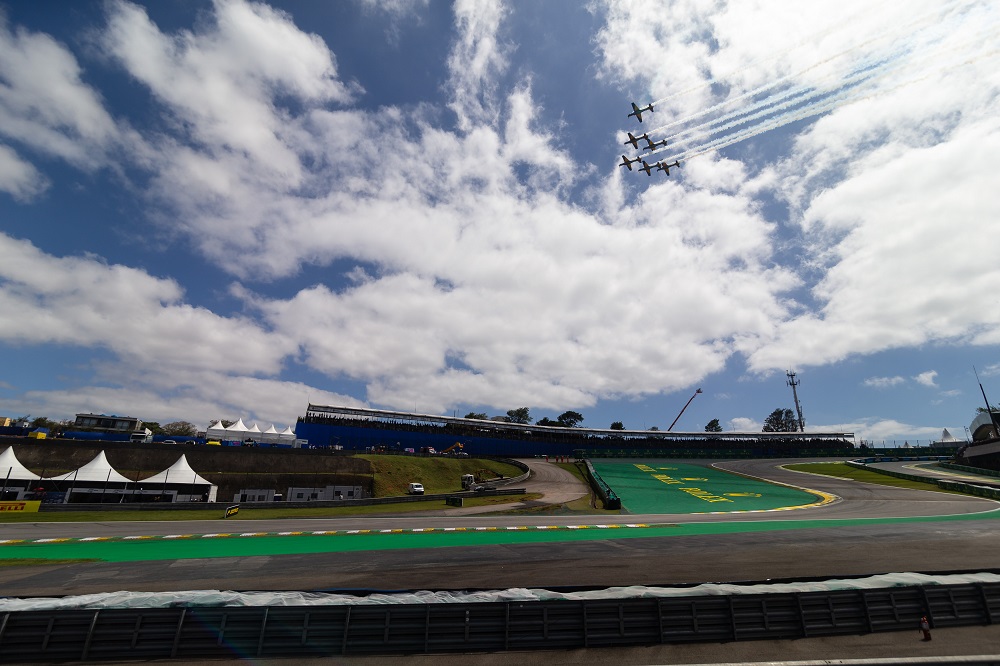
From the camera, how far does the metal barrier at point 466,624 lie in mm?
9875

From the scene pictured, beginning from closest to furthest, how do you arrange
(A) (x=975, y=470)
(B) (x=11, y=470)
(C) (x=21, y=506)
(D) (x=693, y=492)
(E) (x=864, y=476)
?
(C) (x=21, y=506)
(B) (x=11, y=470)
(D) (x=693, y=492)
(A) (x=975, y=470)
(E) (x=864, y=476)

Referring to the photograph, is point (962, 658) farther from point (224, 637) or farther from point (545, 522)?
point (545, 522)

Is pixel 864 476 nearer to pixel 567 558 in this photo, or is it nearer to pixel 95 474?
pixel 567 558

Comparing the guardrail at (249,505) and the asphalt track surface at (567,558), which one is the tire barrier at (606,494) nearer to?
the asphalt track surface at (567,558)

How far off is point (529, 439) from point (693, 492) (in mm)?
59183

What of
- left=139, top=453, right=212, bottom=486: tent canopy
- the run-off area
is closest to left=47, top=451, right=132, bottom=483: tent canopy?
left=139, top=453, right=212, bottom=486: tent canopy

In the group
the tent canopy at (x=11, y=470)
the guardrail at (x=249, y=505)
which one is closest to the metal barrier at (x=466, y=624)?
the guardrail at (x=249, y=505)

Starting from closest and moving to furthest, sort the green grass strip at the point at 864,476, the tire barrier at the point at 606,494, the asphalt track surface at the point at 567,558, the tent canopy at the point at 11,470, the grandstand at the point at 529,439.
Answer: the asphalt track surface at the point at 567,558, the tent canopy at the point at 11,470, the tire barrier at the point at 606,494, the green grass strip at the point at 864,476, the grandstand at the point at 529,439

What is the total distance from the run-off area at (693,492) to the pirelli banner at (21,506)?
45321 mm

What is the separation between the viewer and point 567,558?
62.9ft

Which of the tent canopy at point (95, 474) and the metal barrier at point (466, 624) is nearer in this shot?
the metal barrier at point (466, 624)

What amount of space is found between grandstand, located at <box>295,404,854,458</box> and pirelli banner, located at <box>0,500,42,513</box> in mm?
50972

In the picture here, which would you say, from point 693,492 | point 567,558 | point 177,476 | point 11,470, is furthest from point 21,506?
point 693,492

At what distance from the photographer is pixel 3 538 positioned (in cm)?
2366
